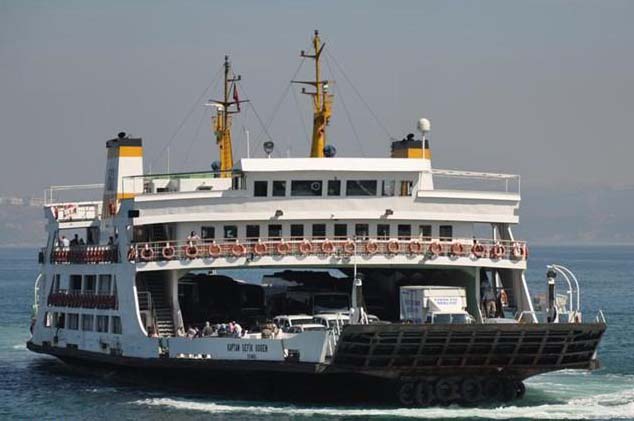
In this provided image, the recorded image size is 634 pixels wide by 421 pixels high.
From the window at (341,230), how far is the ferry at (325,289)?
0.11 feet

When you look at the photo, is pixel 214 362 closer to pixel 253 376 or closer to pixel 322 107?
pixel 253 376

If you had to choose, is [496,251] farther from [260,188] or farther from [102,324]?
[102,324]

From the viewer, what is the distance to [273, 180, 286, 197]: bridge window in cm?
4138

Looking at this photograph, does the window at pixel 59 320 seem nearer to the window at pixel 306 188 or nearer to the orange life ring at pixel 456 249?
the window at pixel 306 188

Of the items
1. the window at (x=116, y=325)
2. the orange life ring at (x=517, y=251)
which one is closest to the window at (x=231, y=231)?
the window at (x=116, y=325)

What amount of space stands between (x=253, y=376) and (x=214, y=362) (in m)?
1.10

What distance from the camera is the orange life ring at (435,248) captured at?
40531 mm

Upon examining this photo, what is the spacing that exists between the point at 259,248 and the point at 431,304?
15.4 feet

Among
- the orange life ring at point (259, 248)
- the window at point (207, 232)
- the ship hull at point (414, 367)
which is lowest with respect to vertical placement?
the ship hull at point (414, 367)

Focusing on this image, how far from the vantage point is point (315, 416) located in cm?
3750

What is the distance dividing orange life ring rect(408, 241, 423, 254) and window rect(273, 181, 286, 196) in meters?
3.69

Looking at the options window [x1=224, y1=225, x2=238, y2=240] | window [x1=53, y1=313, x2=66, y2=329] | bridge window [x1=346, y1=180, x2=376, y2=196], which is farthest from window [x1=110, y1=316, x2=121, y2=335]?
bridge window [x1=346, y1=180, x2=376, y2=196]

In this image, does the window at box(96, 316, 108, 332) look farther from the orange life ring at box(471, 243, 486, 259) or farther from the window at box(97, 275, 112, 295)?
the orange life ring at box(471, 243, 486, 259)

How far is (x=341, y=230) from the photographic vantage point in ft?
136
